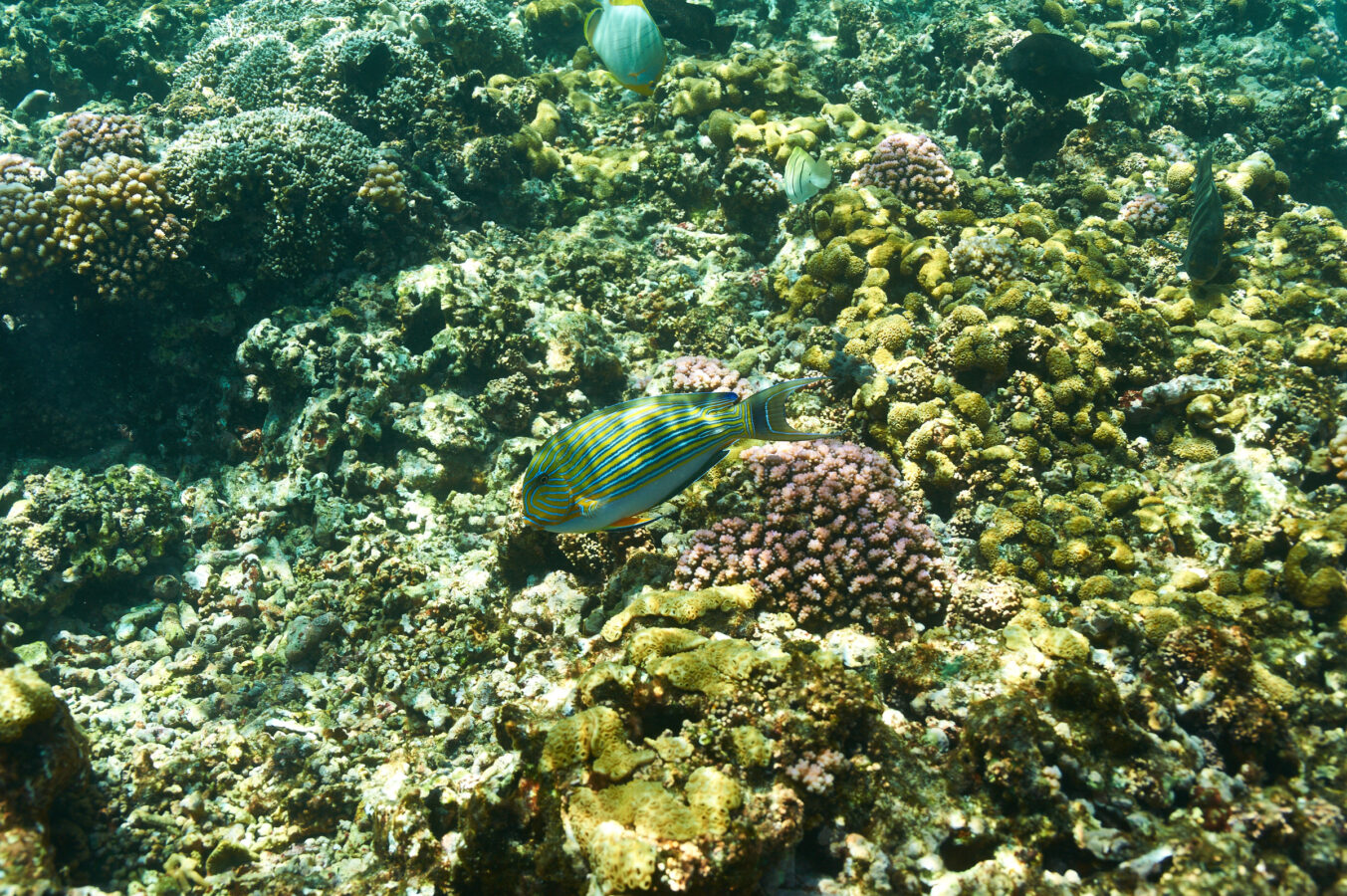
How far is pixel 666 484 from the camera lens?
2340 millimetres

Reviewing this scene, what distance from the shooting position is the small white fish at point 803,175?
556cm

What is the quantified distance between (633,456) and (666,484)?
16 cm

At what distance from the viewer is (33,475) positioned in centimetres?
578

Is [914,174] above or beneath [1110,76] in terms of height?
beneath

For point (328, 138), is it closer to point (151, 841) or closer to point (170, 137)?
point (170, 137)

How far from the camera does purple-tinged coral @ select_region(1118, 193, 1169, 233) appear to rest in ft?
21.8

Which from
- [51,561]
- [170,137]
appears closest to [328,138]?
[170,137]

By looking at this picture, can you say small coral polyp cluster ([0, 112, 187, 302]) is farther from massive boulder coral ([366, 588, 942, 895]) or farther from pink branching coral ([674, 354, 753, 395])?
massive boulder coral ([366, 588, 942, 895])

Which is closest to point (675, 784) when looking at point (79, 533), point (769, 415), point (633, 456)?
point (633, 456)

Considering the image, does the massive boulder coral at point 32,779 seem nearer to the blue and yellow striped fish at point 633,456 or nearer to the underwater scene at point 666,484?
the underwater scene at point 666,484

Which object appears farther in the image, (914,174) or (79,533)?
(914,174)

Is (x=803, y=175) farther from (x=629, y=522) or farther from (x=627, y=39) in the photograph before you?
(x=629, y=522)

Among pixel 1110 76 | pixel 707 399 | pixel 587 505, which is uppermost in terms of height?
pixel 1110 76

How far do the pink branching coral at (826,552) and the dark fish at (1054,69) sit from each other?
7.04m
